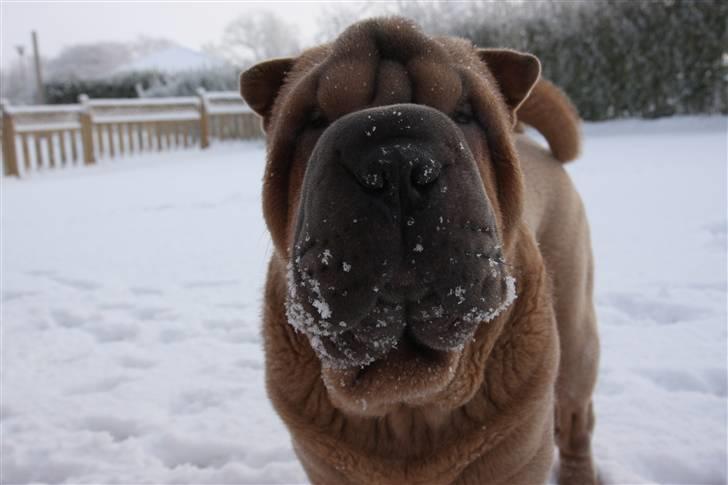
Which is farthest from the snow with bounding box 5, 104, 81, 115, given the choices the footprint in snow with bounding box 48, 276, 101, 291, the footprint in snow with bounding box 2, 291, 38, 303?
the footprint in snow with bounding box 2, 291, 38, 303

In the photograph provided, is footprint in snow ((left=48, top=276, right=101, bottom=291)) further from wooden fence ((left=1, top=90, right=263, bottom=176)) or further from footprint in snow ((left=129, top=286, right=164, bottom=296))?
wooden fence ((left=1, top=90, right=263, bottom=176))

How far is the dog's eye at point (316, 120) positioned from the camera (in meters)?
1.65

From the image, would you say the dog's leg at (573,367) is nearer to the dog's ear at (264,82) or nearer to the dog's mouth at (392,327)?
the dog's mouth at (392,327)

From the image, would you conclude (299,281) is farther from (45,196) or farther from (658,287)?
(45,196)

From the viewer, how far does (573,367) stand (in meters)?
2.52

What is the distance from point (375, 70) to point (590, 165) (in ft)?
29.5

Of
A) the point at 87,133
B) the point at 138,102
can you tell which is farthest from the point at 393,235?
the point at 138,102

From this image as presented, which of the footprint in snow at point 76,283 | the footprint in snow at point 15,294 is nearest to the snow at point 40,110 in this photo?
the footprint in snow at point 76,283

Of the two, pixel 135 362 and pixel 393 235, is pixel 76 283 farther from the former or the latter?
pixel 393 235

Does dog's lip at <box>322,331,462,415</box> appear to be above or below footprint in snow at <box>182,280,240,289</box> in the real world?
above

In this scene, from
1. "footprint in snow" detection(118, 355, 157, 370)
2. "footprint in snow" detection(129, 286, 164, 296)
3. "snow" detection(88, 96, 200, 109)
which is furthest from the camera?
"snow" detection(88, 96, 200, 109)

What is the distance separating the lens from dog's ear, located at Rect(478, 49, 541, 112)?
1.93 metres

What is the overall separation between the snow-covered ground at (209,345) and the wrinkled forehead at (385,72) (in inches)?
65.2

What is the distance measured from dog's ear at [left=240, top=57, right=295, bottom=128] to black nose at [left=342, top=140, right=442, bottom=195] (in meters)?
0.86
